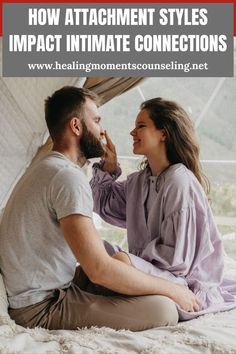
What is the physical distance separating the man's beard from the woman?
321 millimetres

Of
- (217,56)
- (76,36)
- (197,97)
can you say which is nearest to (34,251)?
(76,36)

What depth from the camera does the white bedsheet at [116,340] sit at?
1431 millimetres

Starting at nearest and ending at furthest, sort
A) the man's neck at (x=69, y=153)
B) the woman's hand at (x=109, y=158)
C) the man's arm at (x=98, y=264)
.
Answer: the man's arm at (x=98, y=264) < the man's neck at (x=69, y=153) < the woman's hand at (x=109, y=158)

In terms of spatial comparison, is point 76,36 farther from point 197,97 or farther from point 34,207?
point 197,97

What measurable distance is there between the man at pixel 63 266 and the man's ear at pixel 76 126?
0.54 ft

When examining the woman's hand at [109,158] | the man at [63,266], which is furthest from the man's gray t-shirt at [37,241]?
the woman's hand at [109,158]

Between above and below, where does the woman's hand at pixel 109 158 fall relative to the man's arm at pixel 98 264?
above

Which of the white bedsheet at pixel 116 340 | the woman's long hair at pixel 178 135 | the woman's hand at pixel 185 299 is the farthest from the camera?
the woman's long hair at pixel 178 135

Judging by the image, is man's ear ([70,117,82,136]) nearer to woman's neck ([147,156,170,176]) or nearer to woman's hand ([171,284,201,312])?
woman's neck ([147,156,170,176])

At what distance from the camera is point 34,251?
1.71m

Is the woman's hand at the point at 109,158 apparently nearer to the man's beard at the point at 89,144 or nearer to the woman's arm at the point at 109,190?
the woman's arm at the point at 109,190

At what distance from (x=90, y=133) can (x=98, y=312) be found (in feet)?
2.15

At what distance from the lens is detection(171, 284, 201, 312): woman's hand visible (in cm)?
180

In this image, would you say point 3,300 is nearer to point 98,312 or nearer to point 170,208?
point 98,312
